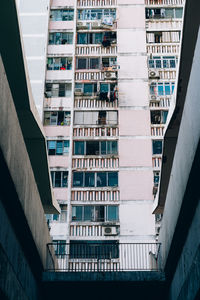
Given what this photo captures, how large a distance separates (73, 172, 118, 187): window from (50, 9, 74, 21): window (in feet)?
37.9

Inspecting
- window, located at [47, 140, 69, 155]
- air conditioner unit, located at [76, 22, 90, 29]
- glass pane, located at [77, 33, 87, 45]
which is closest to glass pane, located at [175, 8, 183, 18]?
air conditioner unit, located at [76, 22, 90, 29]

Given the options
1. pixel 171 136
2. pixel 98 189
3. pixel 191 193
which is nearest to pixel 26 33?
pixel 98 189

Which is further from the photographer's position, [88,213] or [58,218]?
[88,213]

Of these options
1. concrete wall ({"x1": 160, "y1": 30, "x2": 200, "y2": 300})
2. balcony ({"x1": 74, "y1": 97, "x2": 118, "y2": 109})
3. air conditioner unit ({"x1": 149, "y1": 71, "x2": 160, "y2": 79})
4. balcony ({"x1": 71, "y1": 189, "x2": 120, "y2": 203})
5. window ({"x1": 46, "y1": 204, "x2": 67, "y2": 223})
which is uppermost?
air conditioner unit ({"x1": 149, "y1": 71, "x2": 160, "y2": 79})

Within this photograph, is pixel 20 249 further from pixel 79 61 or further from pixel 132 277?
pixel 79 61

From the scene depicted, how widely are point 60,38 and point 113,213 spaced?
12703mm

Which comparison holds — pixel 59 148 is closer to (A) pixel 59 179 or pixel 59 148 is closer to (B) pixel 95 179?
(A) pixel 59 179

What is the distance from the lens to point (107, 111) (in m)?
26.8

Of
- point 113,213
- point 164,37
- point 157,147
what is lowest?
point 113,213

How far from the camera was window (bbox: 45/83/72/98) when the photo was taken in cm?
2767

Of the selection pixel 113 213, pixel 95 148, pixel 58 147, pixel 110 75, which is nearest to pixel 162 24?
pixel 110 75

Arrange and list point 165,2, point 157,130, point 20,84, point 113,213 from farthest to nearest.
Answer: point 165,2
point 157,130
point 113,213
point 20,84

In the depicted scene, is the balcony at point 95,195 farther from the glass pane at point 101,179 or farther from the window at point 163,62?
the window at point 163,62

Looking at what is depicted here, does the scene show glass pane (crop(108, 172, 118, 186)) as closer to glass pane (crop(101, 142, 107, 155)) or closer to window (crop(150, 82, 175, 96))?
glass pane (crop(101, 142, 107, 155))
